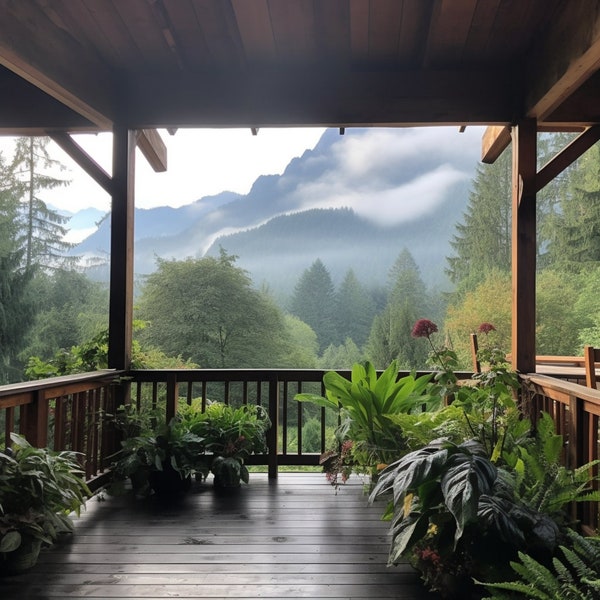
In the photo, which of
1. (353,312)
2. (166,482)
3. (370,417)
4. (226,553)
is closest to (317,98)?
(370,417)

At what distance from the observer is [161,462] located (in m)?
3.42

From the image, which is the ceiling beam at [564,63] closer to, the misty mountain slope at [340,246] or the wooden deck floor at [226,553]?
the wooden deck floor at [226,553]

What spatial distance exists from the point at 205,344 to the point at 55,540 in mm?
11277

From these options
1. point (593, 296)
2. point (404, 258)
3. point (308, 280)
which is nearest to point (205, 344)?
point (308, 280)

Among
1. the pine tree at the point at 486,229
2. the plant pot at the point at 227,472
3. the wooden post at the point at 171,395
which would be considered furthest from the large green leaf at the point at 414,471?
the pine tree at the point at 486,229

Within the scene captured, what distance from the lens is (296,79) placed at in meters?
3.80

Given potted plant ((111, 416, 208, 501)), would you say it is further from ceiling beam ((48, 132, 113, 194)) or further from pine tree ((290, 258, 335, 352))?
pine tree ((290, 258, 335, 352))

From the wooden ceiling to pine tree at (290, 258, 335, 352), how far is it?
40.0 feet

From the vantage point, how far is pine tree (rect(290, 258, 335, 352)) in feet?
52.2

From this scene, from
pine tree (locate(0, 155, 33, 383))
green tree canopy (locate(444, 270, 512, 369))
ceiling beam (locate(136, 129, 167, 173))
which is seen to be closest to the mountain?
pine tree (locate(0, 155, 33, 383))

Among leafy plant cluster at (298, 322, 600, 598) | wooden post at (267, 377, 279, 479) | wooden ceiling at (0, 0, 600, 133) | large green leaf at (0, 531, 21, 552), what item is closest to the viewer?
leafy plant cluster at (298, 322, 600, 598)

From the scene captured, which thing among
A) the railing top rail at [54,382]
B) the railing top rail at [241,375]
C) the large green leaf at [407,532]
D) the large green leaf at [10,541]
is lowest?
the large green leaf at [10,541]

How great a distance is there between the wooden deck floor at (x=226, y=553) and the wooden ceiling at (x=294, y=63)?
8.51 feet

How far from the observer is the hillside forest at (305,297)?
1338cm
